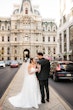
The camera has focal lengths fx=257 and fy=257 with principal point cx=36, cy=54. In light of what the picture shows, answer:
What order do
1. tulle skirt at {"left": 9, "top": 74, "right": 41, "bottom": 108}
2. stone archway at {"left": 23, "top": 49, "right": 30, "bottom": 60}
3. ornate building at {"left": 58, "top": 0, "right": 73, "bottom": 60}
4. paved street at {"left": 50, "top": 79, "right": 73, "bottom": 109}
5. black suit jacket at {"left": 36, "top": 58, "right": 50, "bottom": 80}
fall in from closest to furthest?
tulle skirt at {"left": 9, "top": 74, "right": 41, "bottom": 108}
black suit jacket at {"left": 36, "top": 58, "right": 50, "bottom": 80}
paved street at {"left": 50, "top": 79, "right": 73, "bottom": 109}
ornate building at {"left": 58, "top": 0, "right": 73, "bottom": 60}
stone archway at {"left": 23, "top": 49, "right": 30, "bottom": 60}

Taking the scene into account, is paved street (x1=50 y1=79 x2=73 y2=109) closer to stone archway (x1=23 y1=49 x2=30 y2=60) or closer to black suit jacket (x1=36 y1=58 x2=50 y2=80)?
black suit jacket (x1=36 y1=58 x2=50 y2=80)

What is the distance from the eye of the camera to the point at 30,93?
912 cm

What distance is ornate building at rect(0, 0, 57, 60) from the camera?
353ft

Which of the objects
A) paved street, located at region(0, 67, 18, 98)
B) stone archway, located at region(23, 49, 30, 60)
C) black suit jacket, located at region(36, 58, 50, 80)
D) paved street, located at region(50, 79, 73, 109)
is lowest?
paved street, located at region(0, 67, 18, 98)

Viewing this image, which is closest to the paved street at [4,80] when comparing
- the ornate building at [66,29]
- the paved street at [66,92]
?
the paved street at [66,92]

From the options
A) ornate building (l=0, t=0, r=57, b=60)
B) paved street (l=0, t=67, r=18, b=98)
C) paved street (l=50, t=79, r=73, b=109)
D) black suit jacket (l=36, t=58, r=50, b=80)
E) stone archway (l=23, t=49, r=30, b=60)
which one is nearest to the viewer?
black suit jacket (l=36, t=58, r=50, b=80)

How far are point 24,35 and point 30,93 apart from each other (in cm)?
10034

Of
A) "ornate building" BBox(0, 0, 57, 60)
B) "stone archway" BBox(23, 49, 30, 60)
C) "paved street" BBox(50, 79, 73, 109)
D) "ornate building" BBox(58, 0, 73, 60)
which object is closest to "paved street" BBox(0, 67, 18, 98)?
"paved street" BBox(50, 79, 73, 109)

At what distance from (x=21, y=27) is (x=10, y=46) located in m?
9.32

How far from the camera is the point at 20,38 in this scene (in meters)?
108

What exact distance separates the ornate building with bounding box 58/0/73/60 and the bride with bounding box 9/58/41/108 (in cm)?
4266

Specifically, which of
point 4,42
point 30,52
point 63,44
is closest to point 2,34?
point 4,42

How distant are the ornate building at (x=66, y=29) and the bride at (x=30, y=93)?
42664 mm

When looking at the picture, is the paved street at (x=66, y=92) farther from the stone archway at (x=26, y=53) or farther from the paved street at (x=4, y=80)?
the stone archway at (x=26, y=53)
